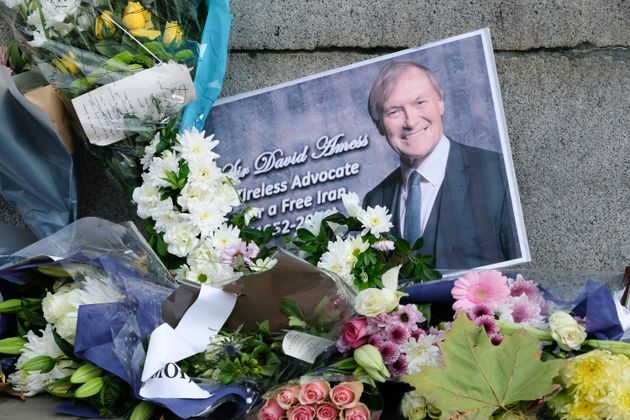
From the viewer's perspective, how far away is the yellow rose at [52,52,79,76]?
5.80 ft

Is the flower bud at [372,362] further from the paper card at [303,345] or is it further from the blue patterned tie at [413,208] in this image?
the blue patterned tie at [413,208]

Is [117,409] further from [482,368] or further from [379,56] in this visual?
[379,56]

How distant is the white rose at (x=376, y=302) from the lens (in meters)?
1.29

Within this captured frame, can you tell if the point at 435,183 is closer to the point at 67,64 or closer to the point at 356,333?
the point at 356,333

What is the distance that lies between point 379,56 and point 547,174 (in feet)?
1.72

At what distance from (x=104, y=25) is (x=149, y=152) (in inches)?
12.4

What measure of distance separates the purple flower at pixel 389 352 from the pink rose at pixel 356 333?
3cm

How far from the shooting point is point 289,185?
6.25 ft

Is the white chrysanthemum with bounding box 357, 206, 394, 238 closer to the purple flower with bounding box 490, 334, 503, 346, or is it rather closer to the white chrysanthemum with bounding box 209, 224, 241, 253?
the white chrysanthemum with bounding box 209, 224, 241, 253

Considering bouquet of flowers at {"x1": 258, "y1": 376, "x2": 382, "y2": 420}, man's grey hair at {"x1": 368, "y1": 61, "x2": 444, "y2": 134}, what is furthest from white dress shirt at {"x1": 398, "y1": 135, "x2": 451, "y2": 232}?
bouquet of flowers at {"x1": 258, "y1": 376, "x2": 382, "y2": 420}

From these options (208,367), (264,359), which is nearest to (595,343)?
(264,359)

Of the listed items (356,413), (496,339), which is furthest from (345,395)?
(496,339)

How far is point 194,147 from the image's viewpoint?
5.58 ft

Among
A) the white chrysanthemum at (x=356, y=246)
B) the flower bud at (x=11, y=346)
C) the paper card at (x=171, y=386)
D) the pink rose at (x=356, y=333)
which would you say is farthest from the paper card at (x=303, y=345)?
the flower bud at (x=11, y=346)
